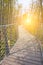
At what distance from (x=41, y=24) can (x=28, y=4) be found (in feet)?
7.71

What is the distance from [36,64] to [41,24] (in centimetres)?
435

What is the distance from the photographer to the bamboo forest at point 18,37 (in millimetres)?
3073

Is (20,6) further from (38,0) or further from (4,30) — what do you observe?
(4,30)

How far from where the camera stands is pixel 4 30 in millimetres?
2721

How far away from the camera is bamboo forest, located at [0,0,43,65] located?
121 inches

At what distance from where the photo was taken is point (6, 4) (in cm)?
637

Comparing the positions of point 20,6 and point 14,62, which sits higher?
point 20,6

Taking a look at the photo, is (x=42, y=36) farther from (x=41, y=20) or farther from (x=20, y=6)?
(x=20, y=6)

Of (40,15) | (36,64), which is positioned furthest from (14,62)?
(40,15)

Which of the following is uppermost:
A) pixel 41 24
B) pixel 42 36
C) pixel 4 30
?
pixel 4 30

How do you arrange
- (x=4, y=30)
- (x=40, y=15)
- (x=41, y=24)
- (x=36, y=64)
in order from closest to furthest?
(x=4, y=30) < (x=36, y=64) < (x=41, y=24) < (x=40, y=15)

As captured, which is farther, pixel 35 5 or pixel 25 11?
pixel 25 11

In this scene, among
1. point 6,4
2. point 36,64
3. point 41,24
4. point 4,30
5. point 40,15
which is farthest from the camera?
point 40,15

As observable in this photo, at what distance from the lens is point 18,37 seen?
7.69 metres
